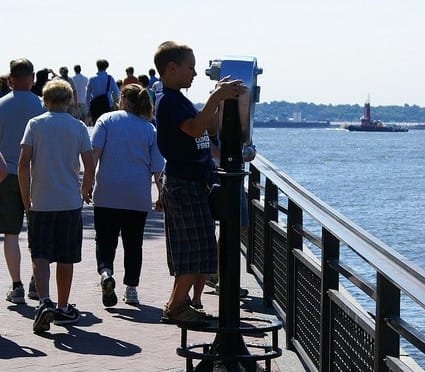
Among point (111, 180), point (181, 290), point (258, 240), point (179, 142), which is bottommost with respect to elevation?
point (258, 240)

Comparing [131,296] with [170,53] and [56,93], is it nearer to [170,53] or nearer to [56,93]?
[56,93]

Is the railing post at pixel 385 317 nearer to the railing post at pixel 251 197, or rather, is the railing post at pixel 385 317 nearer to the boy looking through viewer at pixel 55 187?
the boy looking through viewer at pixel 55 187

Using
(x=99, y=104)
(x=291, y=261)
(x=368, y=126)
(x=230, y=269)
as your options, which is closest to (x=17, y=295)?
(x=291, y=261)

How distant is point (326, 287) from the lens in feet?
24.7

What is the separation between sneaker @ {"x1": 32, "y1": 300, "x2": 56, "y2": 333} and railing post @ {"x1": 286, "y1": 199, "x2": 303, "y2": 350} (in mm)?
1456

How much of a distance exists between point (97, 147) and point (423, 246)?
7.55 metres

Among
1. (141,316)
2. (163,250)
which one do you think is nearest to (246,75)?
(141,316)

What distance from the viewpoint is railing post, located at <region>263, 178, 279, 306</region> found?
10680 mm

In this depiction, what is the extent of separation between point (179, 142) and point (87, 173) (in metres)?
1.94

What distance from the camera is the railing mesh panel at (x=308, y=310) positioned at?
8039 millimetres

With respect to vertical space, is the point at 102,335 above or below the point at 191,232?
below

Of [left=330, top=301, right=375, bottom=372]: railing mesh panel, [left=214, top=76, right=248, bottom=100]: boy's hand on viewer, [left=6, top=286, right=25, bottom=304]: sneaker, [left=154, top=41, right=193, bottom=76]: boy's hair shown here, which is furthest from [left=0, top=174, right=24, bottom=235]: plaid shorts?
[left=214, top=76, right=248, bottom=100]: boy's hand on viewer

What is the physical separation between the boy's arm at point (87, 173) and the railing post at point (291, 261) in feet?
4.64

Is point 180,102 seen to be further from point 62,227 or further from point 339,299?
point 62,227
